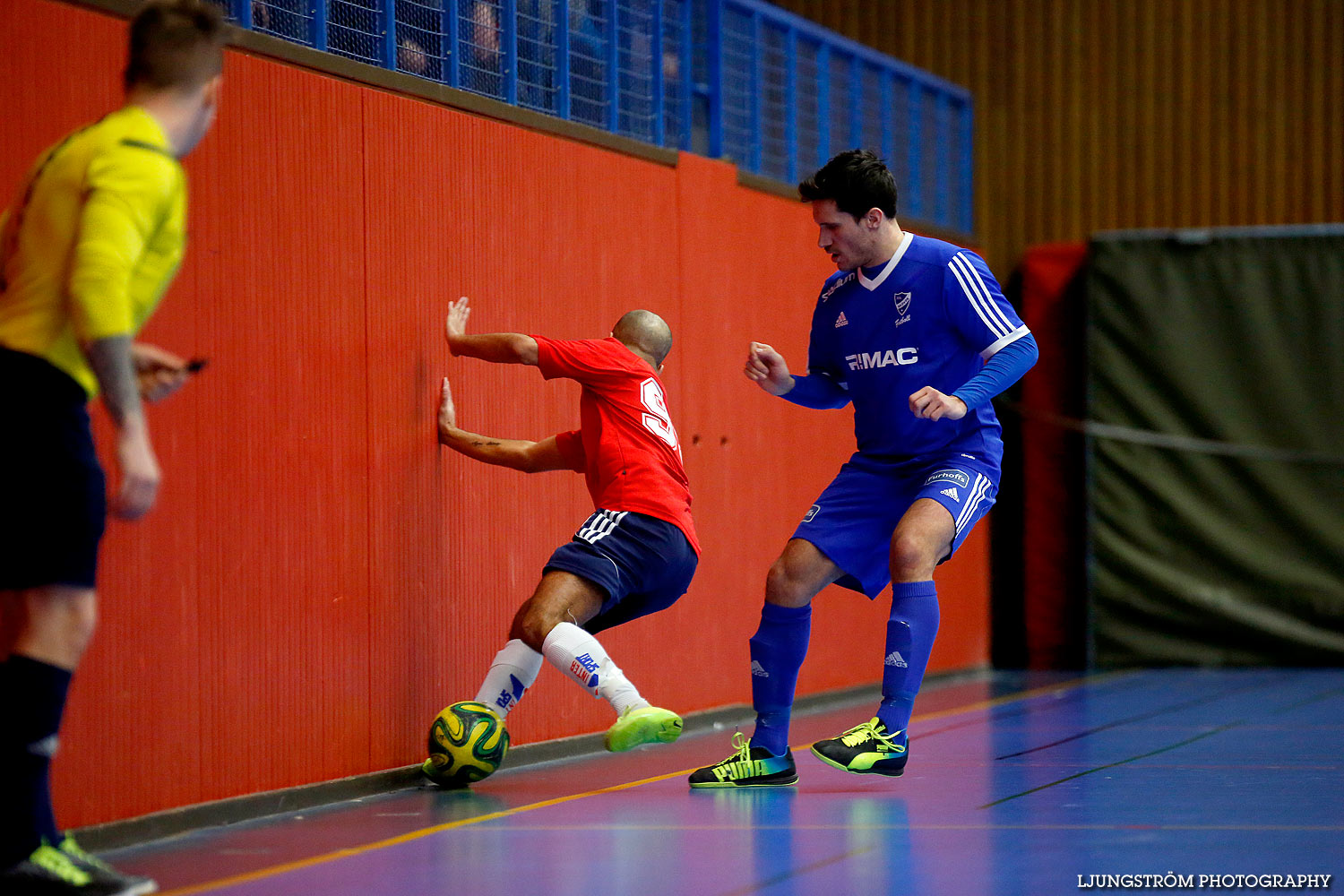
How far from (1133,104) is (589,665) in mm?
7425

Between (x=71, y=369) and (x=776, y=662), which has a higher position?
(x=71, y=369)

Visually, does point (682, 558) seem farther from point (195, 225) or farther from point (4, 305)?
point (4, 305)

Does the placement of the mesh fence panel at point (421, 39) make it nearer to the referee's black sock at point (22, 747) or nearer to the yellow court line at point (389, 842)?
the yellow court line at point (389, 842)

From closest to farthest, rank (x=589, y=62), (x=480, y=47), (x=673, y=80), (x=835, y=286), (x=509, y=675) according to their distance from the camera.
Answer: (x=509, y=675), (x=835, y=286), (x=480, y=47), (x=589, y=62), (x=673, y=80)

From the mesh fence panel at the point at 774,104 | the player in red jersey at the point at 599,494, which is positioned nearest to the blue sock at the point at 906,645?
the player in red jersey at the point at 599,494

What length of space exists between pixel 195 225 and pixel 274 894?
207 cm

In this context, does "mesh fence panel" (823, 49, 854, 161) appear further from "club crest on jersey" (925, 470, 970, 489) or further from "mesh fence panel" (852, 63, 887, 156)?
"club crest on jersey" (925, 470, 970, 489)

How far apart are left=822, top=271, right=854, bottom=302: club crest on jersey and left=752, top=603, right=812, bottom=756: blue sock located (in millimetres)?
1072

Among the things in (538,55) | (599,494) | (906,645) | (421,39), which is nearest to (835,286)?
(599,494)

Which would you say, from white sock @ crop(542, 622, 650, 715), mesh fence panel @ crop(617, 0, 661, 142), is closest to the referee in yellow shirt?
white sock @ crop(542, 622, 650, 715)

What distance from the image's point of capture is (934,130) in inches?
429

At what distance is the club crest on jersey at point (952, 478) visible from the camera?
17.5 feet

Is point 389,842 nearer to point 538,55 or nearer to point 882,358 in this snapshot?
point 882,358

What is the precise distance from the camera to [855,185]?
5.37m
